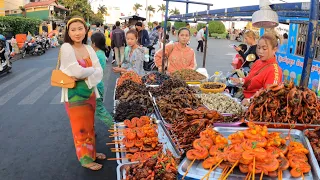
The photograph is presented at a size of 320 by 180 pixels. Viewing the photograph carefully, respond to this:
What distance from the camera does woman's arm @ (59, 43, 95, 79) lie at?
295 cm

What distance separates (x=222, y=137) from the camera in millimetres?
2049

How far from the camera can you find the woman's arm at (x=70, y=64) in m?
2.95

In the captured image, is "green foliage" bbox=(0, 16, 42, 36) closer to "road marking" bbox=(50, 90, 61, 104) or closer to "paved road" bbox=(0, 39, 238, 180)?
"paved road" bbox=(0, 39, 238, 180)

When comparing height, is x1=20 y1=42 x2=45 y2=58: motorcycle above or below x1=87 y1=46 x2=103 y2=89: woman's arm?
below

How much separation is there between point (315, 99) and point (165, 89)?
2.05m

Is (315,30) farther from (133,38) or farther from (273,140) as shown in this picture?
(133,38)

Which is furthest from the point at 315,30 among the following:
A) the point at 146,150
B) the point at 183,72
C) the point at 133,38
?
the point at 133,38

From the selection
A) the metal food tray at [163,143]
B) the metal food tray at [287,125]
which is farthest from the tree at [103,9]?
the metal food tray at [287,125]

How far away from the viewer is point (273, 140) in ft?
6.28

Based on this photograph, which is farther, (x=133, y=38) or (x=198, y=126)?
(x=133, y=38)

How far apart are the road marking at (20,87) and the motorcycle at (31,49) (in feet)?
17.1

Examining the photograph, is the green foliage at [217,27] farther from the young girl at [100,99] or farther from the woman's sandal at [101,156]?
the woman's sandal at [101,156]

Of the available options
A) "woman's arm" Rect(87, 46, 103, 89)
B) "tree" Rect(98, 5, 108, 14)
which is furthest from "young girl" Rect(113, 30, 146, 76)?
"tree" Rect(98, 5, 108, 14)

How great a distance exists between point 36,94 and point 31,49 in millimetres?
9615
